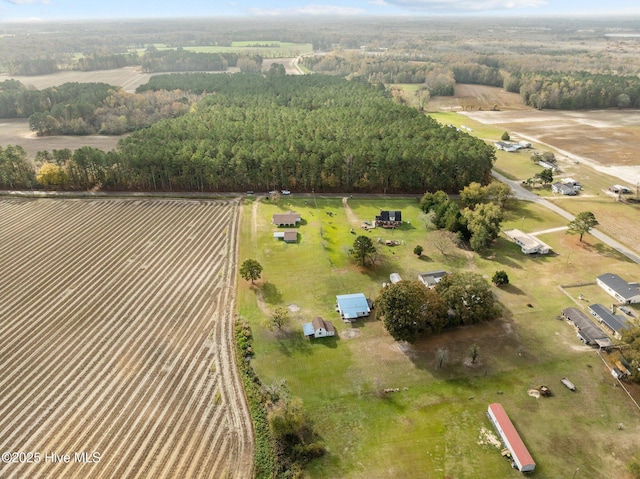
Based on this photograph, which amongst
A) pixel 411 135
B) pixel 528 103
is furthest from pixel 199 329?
pixel 528 103

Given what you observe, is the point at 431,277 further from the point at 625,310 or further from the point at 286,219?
the point at 286,219

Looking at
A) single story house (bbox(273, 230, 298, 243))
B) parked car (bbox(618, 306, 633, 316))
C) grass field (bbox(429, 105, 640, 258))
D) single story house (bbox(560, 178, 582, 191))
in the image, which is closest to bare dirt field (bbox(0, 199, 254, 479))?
single story house (bbox(273, 230, 298, 243))

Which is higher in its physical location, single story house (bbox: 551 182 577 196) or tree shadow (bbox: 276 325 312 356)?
single story house (bbox: 551 182 577 196)

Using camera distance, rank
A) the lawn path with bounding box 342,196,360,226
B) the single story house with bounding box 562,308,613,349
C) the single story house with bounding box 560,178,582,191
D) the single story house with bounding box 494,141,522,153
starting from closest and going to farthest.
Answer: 1. the single story house with bounding box 562,308,613,349
2. the lawn path with bounding box 342,196,360,226
3. the single story house with bounding box 560,178,582,191
4. the single story house with bounding box 494,141,522,153

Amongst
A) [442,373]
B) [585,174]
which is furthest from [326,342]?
[585,174]

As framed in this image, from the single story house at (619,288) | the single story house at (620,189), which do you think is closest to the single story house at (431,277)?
the single story house at (619,288)

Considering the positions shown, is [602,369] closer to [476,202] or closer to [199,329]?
[476,202]

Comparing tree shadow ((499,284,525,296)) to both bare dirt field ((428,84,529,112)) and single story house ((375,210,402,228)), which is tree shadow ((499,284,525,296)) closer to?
single story house ((375,210,402,228))
